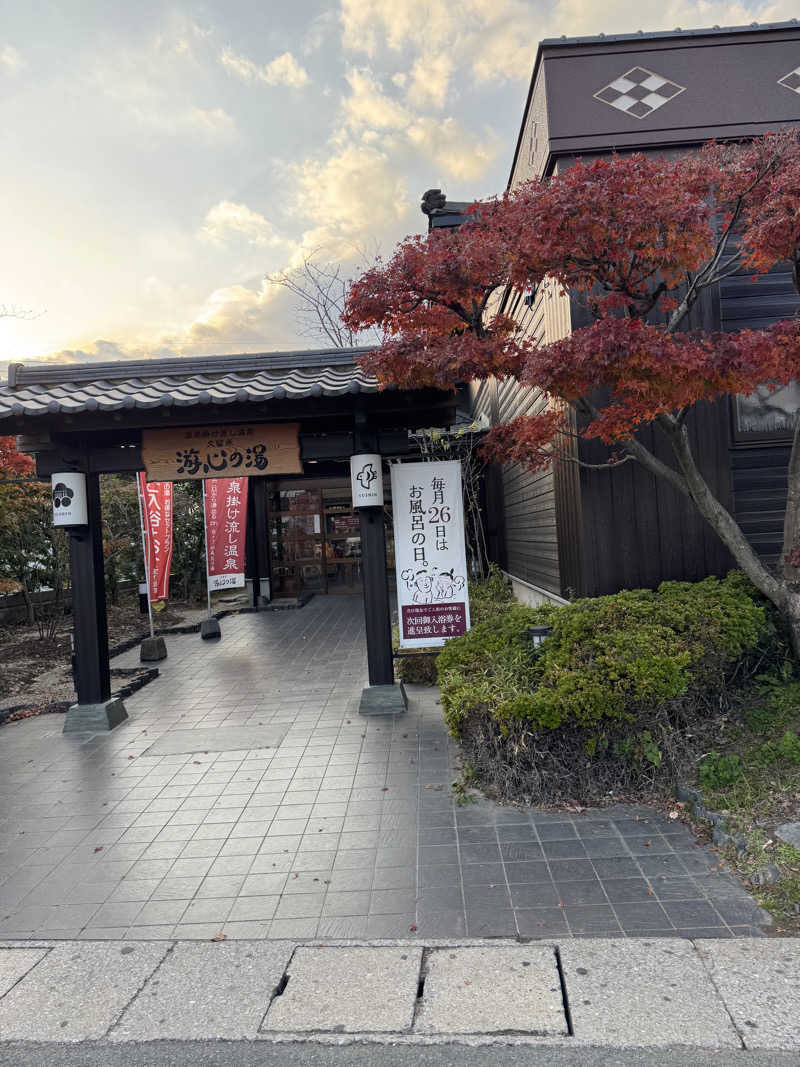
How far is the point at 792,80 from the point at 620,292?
3.91 metres

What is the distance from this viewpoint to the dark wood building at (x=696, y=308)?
679 centimetres

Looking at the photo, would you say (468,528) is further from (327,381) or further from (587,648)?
(587,648)

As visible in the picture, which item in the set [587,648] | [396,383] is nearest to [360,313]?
[396,383]

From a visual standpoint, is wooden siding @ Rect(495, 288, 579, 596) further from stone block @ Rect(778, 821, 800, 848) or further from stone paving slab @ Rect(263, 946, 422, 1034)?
stone paving slab @ Rect(263, 946, 422, 1034)

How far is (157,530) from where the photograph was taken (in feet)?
36.8

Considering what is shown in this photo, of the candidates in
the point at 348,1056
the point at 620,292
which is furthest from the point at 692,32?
the point at 348,1056

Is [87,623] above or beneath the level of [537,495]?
beneath

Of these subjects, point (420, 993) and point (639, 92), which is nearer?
point (420, 993)

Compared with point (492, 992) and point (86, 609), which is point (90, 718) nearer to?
point (86, 609)

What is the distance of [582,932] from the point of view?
338 centimetres

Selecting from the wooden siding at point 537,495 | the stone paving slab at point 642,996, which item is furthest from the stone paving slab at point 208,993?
the wooden siding at point 537,495

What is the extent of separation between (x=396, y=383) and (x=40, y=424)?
371 centimetres

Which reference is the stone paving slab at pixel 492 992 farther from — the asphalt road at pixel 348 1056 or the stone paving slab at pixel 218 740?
the stone paving slab at pixel 218 740

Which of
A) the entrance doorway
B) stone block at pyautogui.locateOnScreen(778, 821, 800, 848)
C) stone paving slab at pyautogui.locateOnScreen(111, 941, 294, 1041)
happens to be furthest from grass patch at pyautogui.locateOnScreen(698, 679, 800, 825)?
the entrance doorway
